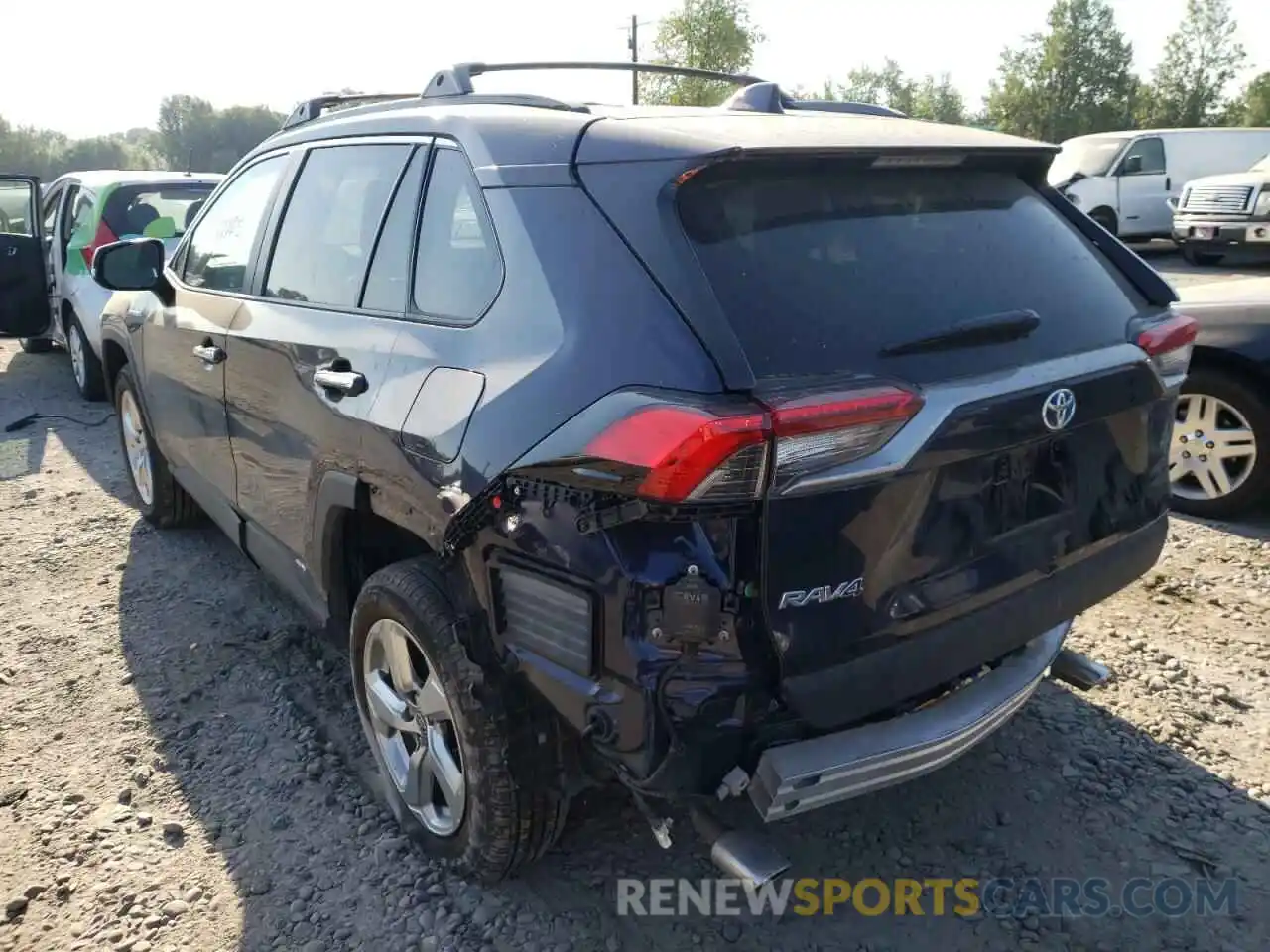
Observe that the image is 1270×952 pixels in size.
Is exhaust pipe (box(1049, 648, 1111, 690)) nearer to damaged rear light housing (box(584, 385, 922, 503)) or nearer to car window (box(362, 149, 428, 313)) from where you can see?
damaged rear light housing (box(584, 385, 922, 503))

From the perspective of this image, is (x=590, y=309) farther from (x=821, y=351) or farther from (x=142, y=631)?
(x=142, y=631)

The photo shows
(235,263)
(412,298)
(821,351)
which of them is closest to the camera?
(821,351)

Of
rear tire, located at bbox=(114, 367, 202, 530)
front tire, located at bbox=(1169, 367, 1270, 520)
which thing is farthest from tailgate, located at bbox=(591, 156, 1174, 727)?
rear tire, located at bbox=(114, 367, 202, 530)

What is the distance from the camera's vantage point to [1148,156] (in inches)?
696

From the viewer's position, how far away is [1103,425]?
7.66ft

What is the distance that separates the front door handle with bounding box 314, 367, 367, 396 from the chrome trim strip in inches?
50.2

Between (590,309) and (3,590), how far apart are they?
3812 millimetres

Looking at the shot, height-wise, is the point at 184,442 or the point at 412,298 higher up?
the point at 412,298

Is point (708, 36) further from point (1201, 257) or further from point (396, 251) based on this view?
point (396, 251)

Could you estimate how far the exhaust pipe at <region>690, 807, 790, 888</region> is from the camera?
1.98 meters

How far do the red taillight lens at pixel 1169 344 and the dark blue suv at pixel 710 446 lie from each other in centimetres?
1

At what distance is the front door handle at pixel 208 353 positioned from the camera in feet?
11.6

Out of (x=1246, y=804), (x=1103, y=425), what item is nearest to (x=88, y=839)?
(x=1103, y=425)

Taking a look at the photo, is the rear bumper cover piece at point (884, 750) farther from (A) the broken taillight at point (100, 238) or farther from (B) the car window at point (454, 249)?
(A) the broken taillight at point (100, 238)
